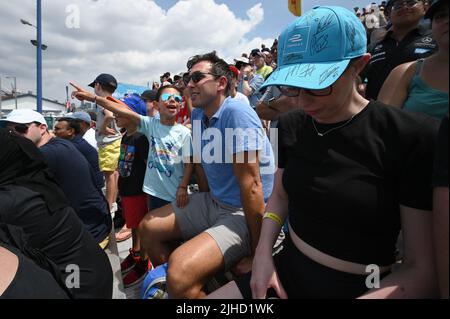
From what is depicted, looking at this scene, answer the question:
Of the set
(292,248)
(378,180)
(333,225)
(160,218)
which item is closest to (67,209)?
(160,218)

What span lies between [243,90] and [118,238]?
4.37m

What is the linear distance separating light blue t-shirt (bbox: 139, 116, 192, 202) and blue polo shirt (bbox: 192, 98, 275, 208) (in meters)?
0.62

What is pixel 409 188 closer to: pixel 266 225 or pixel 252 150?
pixel 266 225

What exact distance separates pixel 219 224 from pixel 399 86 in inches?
50.1

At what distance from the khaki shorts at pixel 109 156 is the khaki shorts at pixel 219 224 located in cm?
329

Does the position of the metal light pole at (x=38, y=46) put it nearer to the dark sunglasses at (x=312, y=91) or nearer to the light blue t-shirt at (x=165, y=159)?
the light blue t-shirt at (x=165, y=159)

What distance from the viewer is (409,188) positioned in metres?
0.95

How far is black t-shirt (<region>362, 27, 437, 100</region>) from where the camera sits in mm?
2281

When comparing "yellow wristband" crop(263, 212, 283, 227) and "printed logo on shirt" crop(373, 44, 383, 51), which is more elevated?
"printed logo on shirt" crop(373, 44, 383, 51)

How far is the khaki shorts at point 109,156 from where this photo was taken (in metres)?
5.11

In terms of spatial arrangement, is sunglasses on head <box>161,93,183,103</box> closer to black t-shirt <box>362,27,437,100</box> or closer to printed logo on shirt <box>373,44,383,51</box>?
black t-shirt <box>362,27,437,100</box>

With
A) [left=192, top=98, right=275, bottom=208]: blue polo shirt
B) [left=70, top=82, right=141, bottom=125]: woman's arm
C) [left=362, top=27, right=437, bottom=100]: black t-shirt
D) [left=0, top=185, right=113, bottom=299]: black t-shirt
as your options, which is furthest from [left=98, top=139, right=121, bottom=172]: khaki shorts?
[left=362, top=27, right=437, bottom=100]: black t-shirt

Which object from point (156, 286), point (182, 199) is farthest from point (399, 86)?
point (156, 286)

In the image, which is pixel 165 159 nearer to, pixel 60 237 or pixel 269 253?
pixel 60 237
